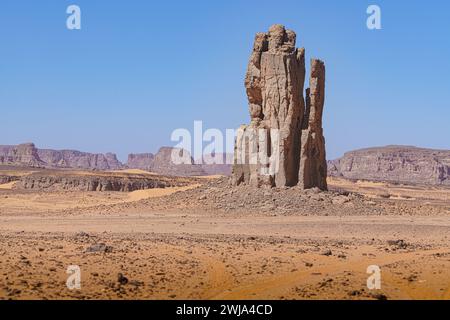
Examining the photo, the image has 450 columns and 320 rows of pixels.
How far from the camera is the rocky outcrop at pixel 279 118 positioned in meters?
37.0

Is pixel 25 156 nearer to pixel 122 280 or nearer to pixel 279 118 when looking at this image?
pixel 279 118

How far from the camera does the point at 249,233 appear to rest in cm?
2816

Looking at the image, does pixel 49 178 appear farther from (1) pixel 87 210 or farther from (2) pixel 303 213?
(2) pixel 303 213

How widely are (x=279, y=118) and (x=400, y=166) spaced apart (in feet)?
449

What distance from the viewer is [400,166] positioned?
167 metres

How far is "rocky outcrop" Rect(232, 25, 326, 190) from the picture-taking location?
1457 inches

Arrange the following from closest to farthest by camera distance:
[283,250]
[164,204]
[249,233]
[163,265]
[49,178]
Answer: [163,265] < [283,250] < [249,233] < [164,204] < [49,178]

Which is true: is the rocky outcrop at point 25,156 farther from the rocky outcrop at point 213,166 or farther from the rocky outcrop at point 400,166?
the rocky outcrop at point 400,166

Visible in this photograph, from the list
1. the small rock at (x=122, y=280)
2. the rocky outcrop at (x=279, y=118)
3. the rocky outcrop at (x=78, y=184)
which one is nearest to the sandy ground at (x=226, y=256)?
the small rock at (x=122, y=280)

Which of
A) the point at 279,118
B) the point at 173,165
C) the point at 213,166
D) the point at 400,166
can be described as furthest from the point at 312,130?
the point at 213,166

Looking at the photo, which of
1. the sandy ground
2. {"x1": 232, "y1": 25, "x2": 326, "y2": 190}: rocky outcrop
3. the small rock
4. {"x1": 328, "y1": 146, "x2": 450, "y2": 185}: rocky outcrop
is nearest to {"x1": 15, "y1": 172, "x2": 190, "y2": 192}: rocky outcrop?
the sandy ground

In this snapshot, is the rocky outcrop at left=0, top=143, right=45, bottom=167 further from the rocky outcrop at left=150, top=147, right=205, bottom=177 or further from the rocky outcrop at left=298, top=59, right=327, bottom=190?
the rocky outcrop at left=298, top=59, right=327, bottom=190
